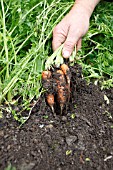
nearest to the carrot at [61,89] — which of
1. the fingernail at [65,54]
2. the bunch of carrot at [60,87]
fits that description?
the bunch of carrot at [60,87]

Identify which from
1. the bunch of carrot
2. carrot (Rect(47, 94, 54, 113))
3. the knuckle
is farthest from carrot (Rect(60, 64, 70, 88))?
the knuckle

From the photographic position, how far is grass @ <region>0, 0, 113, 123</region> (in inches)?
76.7

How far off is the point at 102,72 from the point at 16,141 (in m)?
0.86

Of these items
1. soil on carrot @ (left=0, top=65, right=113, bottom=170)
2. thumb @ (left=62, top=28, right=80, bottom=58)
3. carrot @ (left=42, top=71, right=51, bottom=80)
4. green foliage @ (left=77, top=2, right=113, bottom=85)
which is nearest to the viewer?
soil on carrot @ (left=0, top=65, right=113, bottom=170)

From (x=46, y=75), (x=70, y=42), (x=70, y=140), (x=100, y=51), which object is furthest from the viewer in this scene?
(x=100, y=51)

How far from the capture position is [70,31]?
2094 millimetres

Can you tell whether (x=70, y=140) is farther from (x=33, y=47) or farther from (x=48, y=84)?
(x=33, y=47)

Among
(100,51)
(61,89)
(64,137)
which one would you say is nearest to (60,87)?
(61,89)

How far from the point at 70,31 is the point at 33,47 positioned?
0.24 meters

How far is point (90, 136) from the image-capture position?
6.01 ft

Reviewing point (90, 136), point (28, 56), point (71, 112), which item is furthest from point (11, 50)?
point (90, 136)

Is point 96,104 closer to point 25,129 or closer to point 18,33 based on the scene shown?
point 25,129

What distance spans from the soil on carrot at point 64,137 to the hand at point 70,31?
135mm

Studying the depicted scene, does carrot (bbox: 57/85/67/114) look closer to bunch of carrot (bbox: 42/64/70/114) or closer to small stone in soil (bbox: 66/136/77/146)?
bunch of carrot (bbox: 42/64/70/114)
